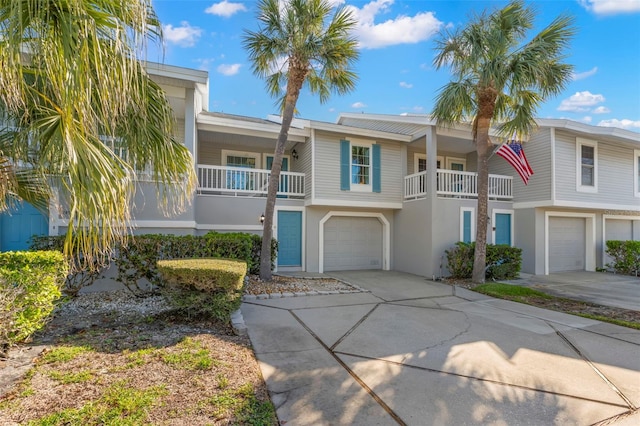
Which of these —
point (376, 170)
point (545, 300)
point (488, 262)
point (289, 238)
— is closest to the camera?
point (545, 300)

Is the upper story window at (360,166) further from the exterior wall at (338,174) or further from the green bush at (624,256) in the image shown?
the green bush at (624,256)

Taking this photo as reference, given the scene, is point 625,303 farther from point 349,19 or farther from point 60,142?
point 60,142

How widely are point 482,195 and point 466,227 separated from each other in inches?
87.3

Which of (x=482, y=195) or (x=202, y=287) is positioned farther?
(x=482, y=195)

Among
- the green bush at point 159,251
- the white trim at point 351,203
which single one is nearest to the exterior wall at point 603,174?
the white trim at point 351,203

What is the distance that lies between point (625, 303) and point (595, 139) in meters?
7.91

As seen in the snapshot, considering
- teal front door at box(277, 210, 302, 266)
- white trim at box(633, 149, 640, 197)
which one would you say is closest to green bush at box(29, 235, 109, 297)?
teal front door at box(277, 210, 302, 266)

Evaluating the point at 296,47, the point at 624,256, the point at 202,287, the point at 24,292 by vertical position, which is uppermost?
the point at 296,47

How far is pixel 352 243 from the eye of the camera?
40.2ft

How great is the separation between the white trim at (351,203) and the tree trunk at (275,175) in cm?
272

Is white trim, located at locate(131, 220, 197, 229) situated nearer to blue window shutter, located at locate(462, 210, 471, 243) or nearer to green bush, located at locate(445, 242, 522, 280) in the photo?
green bush, located at locate(445, 242, 522, 280)

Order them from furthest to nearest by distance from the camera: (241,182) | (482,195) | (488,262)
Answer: (241,182), (488,262), (482,195)

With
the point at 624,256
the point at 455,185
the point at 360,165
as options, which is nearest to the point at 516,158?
the point at 455,185

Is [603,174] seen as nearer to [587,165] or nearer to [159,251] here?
[587,165]
